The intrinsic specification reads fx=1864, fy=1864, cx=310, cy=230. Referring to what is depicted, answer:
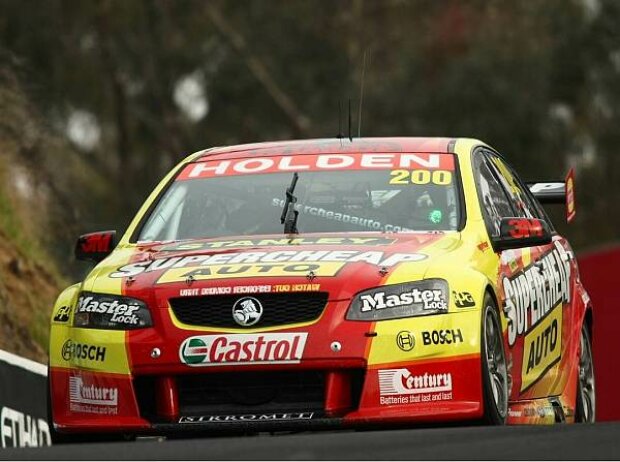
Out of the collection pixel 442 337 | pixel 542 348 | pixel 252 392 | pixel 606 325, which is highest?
pixel 442 337

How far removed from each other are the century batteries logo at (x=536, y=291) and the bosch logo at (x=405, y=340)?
93 centimetres

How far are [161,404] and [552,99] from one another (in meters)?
31.1

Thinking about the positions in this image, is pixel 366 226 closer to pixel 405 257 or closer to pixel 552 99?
pixel 405 257

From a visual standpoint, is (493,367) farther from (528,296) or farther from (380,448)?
(380,448)

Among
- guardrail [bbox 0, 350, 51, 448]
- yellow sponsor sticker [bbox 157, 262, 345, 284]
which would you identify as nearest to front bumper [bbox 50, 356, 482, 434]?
yellow sponsor sticker [bbox 157, 262, 345, 284]

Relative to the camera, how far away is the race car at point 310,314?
7285 mm

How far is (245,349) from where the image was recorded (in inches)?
287

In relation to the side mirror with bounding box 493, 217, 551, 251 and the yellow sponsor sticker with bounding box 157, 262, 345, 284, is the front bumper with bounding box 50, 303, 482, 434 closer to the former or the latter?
the yellow sponsor sticker with bounding box 157, 262, 345, 284

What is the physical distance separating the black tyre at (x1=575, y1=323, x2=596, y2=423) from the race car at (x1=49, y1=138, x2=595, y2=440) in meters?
1.02

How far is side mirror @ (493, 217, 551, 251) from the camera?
8.33 meters

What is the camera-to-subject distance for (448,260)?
7.70m

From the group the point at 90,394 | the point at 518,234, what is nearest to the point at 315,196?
the point at 518,234

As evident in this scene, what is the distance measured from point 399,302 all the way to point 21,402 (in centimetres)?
303

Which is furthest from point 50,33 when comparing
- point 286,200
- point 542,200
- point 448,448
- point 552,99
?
point 448,448
